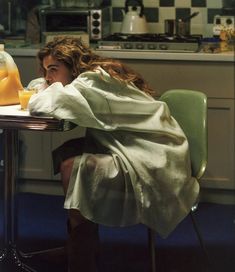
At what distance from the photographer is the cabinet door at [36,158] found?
2.54 meters

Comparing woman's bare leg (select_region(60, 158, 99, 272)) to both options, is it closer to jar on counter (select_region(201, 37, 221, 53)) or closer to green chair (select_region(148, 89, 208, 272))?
green chair (select_region(148, 89, 208, 272))

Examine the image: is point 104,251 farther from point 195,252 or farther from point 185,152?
point 185,152

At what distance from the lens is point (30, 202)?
8.24 ft

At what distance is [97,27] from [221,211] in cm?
94

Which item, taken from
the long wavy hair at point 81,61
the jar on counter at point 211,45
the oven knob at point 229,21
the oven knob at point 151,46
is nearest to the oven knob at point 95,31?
the oven knob at point 151,46

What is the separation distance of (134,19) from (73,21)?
29cm

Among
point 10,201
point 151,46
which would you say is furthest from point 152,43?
point 10,201

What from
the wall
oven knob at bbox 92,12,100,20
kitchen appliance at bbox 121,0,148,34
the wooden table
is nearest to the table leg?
the wooden table

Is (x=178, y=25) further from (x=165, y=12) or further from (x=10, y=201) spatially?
(x=10, y=201)

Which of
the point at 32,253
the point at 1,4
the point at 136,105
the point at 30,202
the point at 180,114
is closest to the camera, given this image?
the point at 136,105

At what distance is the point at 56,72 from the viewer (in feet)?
6.10

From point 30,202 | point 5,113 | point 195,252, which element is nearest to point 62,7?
point 30,202

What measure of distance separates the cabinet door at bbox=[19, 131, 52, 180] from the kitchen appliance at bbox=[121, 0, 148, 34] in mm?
598

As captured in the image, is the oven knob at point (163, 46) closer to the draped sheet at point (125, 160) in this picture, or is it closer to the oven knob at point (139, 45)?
the oven knob at point (139, 45)
